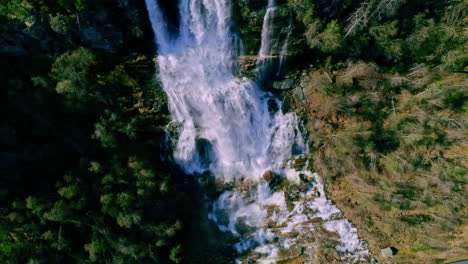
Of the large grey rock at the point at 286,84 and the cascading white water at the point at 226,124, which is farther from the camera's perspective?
the large grey rock at the point at 286,84

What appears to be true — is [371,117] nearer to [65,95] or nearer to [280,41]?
[280,41]

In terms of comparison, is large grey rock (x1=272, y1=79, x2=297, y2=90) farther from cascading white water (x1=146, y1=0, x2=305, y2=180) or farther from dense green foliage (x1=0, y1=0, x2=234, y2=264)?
dense green foliage (x1=0, y1=0, x2=234, y2=264)

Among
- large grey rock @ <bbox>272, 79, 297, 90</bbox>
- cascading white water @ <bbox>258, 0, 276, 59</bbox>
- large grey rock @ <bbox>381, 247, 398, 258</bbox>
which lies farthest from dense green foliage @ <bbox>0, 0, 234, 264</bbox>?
large grey rock @ <bbox>381, 247, 398, 258</bbox>

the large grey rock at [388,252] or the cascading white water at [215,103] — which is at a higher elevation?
the cascading white water at [215,103]

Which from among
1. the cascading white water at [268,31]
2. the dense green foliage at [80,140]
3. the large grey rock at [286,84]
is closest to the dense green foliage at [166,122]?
the dense green foliage at [80,140]

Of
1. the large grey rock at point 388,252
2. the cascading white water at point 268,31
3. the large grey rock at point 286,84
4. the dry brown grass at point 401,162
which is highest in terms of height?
the cascading white water at point 268,31

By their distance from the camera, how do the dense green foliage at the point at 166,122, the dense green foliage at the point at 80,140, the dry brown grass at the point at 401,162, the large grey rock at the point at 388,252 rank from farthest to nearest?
the large grey rock at the point at 388,252
the dry brown grass at the point at 401,162
the dense green foliage at the point at 166,122
the dense green foliage at the point at 80,140

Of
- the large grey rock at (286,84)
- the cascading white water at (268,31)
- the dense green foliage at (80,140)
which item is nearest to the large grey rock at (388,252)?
the large grey rock at (286,84)

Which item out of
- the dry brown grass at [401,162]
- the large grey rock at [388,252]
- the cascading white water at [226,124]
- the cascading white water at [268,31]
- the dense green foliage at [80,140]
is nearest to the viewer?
the dense green foliage at [80,140]

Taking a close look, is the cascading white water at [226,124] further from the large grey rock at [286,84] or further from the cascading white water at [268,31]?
the large grey rock at [286,84]
